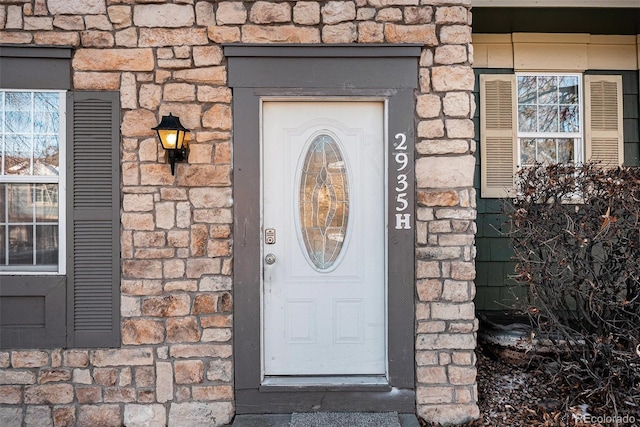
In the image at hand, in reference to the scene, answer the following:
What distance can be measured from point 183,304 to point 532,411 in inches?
104

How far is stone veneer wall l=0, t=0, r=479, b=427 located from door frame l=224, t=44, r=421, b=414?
0.08 metres

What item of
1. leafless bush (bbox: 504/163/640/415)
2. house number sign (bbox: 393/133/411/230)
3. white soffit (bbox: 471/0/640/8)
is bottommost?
leafless bush (bbox: 504/163/640/415)

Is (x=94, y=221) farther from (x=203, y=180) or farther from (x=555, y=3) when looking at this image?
(x=555, y=3)

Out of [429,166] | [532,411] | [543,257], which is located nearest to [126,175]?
[429,166]

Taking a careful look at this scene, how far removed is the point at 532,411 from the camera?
2893 mm

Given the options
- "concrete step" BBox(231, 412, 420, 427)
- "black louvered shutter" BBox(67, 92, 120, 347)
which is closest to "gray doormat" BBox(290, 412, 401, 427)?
"concrete step" BBox(231, 412, 420, 427)

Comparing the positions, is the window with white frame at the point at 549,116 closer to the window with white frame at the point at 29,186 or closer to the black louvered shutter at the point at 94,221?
the black louvered shutter at the point at 94,221

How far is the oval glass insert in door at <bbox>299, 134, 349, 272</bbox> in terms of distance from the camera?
118 inches

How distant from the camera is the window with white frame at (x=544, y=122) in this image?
13.3 ft

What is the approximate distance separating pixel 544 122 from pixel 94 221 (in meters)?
4.29

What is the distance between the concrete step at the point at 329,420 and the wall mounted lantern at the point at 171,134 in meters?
1.92

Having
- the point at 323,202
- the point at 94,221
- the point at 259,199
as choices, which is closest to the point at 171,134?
the point at 259,199

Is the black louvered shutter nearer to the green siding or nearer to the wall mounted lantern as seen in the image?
the wall mounted lantern
